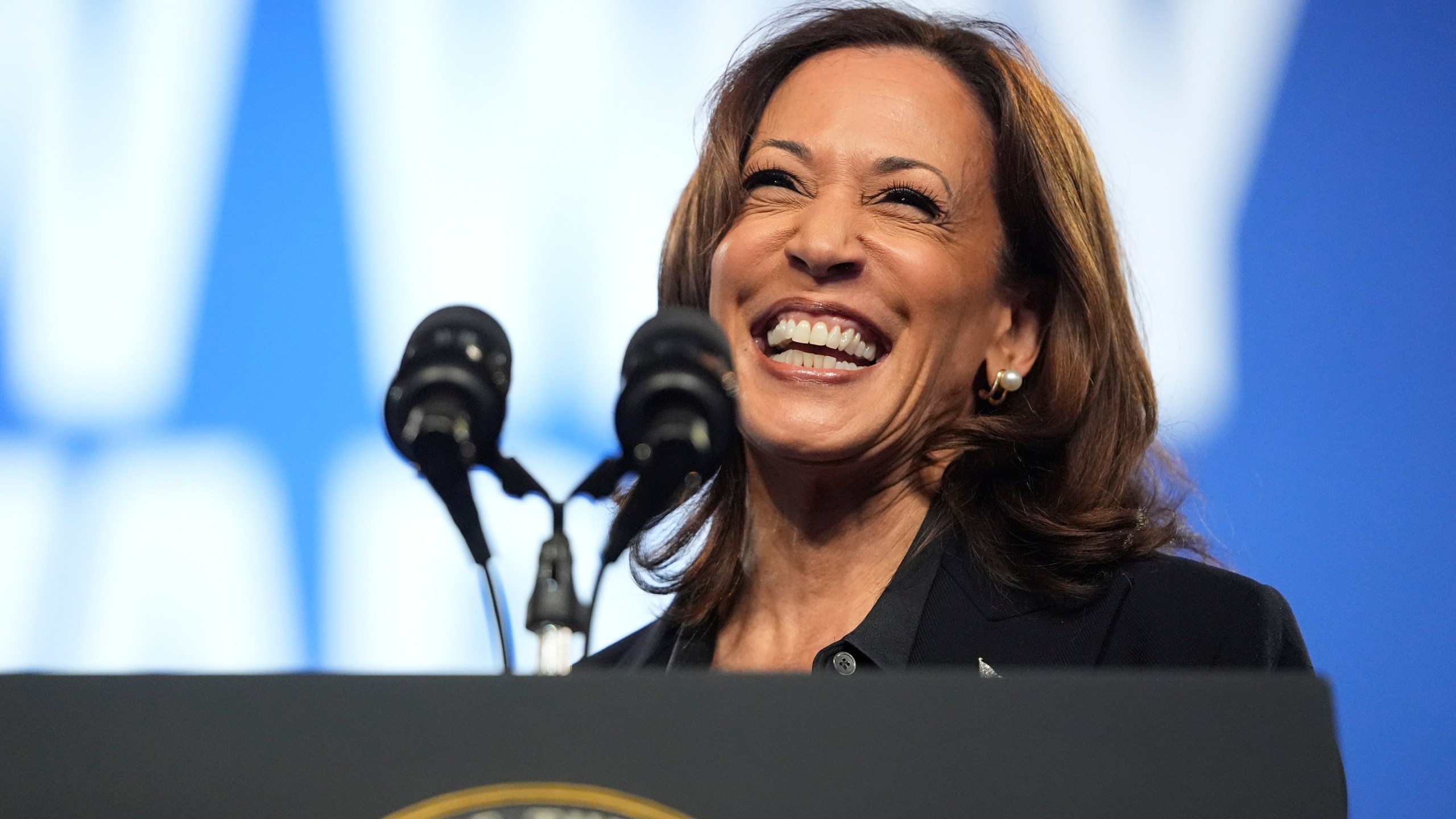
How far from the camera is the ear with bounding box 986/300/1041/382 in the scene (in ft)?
6.53

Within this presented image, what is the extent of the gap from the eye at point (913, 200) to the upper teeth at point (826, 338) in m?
0.18

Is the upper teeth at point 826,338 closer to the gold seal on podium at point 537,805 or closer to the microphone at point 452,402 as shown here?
the microphone at point 452,402

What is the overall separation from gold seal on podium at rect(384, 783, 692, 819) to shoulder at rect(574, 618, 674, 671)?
1106 mm

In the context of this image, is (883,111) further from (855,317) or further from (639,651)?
(639,651)

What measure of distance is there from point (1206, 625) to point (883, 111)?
2.58ft

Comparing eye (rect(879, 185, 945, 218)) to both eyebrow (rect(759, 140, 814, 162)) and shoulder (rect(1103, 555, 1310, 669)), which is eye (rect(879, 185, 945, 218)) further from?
shoulder (rect(1103, 555, 1310, 669))

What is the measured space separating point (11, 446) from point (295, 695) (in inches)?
81.7

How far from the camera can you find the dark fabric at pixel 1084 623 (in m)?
1.58

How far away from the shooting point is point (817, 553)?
1920 mm

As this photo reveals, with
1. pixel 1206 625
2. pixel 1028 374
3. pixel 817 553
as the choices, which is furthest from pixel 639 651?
pixel 1206 625

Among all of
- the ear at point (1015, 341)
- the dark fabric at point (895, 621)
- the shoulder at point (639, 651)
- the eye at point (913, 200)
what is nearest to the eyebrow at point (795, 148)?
the eye at point (913, 200)

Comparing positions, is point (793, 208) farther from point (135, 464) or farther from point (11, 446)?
point (11, 446)

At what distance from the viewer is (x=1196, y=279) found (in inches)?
95.1

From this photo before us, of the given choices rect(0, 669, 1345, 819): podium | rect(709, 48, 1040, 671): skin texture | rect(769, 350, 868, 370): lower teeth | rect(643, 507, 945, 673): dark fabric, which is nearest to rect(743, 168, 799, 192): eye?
rect(709, 48, 1040, 671): skin texture
